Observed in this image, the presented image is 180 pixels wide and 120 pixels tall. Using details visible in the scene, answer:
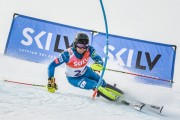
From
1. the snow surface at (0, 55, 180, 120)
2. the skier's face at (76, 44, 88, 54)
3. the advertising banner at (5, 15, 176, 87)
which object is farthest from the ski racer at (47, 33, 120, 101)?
the advertising banner at (5, 15, 176, 87)

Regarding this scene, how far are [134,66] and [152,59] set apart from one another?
623 millimetres

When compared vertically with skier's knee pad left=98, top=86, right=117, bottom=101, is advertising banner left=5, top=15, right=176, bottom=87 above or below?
above

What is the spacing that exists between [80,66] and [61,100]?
1267mm

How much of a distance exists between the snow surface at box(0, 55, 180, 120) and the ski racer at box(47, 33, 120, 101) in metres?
0.21

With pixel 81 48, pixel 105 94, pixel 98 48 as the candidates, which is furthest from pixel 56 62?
pixel 98 48

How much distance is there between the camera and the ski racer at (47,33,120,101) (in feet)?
15.6

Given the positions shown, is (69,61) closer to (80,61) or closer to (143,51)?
(80,61)

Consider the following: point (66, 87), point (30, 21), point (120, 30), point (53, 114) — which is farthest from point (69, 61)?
point (120, 30)

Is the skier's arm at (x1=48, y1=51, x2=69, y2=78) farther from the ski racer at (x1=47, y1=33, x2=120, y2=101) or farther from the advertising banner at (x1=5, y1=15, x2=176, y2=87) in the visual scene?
the advertising banner at (x1=5, y1=15, x2=176, y2=87)

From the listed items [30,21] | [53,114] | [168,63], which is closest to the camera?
[53,114]

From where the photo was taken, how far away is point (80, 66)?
529 cm

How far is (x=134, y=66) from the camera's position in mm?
8297

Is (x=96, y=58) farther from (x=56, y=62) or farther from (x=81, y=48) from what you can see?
(x=56, y=62)

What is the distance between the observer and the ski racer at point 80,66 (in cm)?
474
